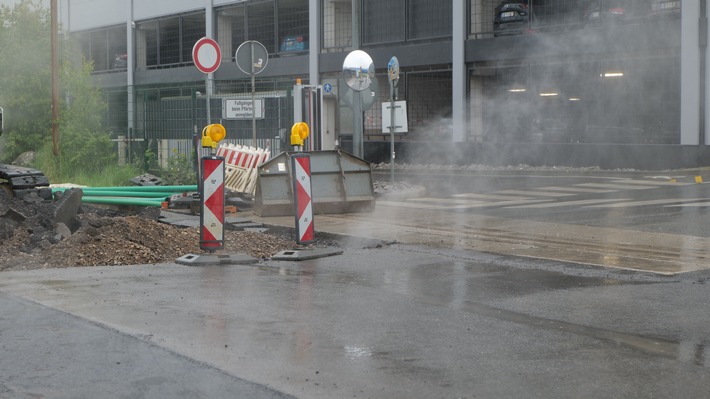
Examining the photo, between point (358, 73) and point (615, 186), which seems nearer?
point (358, 73)

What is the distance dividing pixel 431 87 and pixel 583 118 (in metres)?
8.62

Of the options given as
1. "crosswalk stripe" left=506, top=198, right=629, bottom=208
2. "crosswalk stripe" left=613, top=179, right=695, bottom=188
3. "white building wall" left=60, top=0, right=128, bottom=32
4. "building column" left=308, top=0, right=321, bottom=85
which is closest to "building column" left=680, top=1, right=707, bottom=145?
"crosswalk stripe" left=613, top=179, right=695, bottom=188

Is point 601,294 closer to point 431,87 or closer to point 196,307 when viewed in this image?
point 196,307

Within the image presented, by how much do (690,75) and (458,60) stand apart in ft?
25.0

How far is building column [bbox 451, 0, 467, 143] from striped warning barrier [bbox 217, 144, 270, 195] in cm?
1279

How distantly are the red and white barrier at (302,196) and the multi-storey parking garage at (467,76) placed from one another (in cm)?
693

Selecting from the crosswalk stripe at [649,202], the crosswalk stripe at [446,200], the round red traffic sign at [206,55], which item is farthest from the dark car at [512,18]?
the round red traffic sign at [206,55]

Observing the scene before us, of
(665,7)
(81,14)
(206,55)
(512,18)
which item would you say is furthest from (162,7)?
(206,55)

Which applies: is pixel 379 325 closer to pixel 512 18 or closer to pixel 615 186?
pixel 615 186

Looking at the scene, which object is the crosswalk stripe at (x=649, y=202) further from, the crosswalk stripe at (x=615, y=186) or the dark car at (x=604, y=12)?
the dark car at (x=604, y=12)

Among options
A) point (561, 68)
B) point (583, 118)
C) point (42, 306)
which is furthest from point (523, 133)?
point (42, 306)

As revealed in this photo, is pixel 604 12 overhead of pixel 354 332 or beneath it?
overhead

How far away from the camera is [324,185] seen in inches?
559

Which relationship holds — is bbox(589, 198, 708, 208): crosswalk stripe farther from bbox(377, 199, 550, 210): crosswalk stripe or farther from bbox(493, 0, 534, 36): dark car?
bbox(493, 0, 534, 36): dark car
